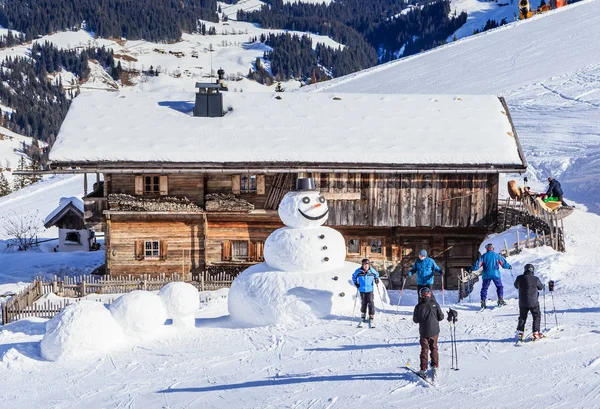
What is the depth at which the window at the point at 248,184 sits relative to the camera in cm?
2731

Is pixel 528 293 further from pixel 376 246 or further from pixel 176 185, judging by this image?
pixel 176 185

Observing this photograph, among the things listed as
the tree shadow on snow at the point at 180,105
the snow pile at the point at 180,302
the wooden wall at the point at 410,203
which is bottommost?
the snow pile at the point at 180,302

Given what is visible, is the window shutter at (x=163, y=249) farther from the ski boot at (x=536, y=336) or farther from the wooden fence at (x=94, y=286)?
the ski boot at (x=536, y=336)

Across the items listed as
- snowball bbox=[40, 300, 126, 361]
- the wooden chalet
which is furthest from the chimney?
snowball bbox=[40, 300, 126, 361]

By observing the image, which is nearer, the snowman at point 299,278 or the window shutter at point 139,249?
the snowman at point 299,278

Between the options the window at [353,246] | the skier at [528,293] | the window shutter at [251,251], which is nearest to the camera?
the skier at [528,293]

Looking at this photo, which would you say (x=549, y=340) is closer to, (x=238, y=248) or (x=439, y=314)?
(x=439, y=314)

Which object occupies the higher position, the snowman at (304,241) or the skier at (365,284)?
the snowman at (304,241)

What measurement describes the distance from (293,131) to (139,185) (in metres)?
5.37

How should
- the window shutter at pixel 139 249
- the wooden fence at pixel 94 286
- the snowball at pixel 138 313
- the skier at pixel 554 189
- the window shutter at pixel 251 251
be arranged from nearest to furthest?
the snowball at pixel 138 313, the wooden fence at pixel 94 286, the skier at pixel 554 189, the window shutter at pixel 139 249, the window shutter at pixel 251 251

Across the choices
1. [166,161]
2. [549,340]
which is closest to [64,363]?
[549,340]

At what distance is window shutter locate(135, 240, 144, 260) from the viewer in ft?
90.3

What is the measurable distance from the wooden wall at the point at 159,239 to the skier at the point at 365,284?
11.7 metres

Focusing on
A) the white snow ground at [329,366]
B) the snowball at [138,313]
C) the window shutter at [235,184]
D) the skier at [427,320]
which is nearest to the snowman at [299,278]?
the white snow ground at [329,366]
